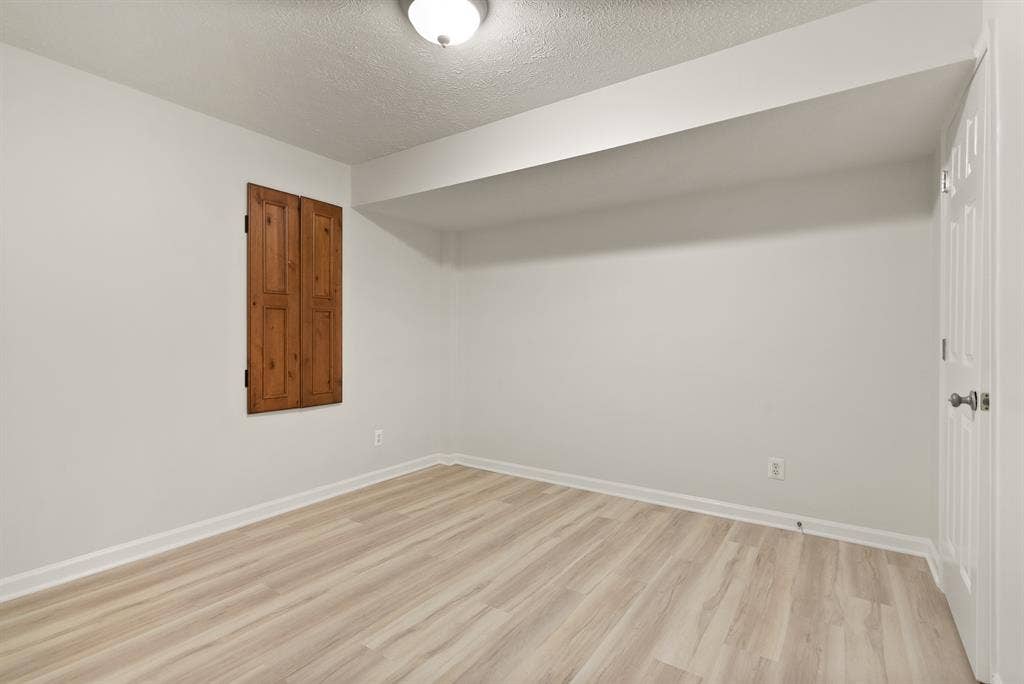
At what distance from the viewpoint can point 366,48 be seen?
2.23 m

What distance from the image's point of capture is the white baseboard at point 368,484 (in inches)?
91.4

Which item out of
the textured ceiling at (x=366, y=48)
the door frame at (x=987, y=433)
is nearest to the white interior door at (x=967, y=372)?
the door frame at (x=987, y=433)

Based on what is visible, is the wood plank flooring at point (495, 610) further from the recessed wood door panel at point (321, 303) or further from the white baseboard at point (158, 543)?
the recessed wood door panel at point (321, 303)

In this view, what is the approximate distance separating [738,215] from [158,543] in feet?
13.0

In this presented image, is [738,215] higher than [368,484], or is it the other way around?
[738,215]

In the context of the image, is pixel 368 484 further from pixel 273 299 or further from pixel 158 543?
pixel 273 299

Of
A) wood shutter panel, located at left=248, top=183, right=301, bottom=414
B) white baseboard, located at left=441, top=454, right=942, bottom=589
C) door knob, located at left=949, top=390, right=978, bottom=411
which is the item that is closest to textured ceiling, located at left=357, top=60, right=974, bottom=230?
wood shutter panel, located at left=248, top=183, right=301, bottom=414

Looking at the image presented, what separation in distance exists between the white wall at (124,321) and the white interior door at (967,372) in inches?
139

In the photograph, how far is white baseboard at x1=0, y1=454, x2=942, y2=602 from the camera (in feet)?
7.62

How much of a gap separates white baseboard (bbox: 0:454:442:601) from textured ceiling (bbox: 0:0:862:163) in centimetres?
243

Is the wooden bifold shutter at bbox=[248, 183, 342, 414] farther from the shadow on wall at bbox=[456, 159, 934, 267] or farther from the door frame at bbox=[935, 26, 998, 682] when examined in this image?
the door frame at bbox=[935, 26, 998, 682]

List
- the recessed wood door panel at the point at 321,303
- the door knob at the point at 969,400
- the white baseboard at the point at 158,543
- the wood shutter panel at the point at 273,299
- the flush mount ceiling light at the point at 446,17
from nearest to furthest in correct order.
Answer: the door knob at the point at 969,400 < the flush mount ceiling light at the point at 446,17 < the white baseboard at the point at 158,543 < the wood shutter panel at the point at 273,299 < the recessed wood door panel at the point at 321,303

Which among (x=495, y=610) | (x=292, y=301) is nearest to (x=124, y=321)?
(x=292, y=301)

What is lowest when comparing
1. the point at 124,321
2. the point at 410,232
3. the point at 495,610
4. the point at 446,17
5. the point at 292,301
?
the point at 495,610
